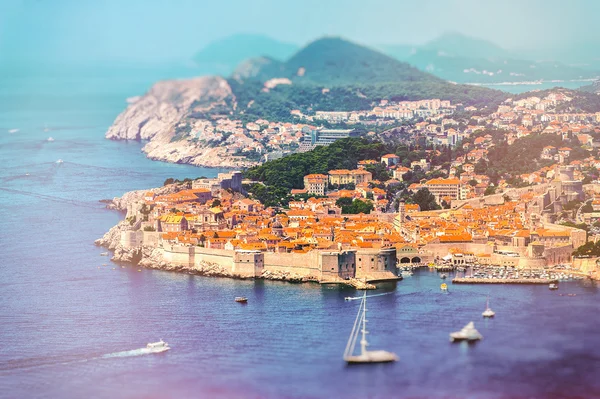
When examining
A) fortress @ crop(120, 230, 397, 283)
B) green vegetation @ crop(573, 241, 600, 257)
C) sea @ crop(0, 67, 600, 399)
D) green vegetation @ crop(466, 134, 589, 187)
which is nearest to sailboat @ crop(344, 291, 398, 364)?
sea @ crop(0, 67, 600, 399)

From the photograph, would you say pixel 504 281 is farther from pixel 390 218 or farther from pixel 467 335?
pixel 390 218

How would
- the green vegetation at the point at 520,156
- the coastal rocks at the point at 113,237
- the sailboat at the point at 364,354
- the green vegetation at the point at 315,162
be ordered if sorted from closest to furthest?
1. the sailboat at the point at 364,354
2. the coastal rocks at the point at 113,237
3. the green vegetation at the point at 520,156
4. the green vegetation at the point at 315,162

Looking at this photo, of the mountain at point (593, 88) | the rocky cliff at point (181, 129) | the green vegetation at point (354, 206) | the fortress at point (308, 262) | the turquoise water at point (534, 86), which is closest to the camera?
the fortress at point (308, 262)

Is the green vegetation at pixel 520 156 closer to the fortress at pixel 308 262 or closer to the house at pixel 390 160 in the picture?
the house at pixel 390 160

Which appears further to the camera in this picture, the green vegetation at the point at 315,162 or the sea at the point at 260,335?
the green vegetation at the point at 315,162

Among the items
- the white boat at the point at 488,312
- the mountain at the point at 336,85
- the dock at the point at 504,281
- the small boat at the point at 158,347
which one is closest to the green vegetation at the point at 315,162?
the mountain at the point at 336,85

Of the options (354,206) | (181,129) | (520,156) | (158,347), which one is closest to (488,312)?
(158,347)

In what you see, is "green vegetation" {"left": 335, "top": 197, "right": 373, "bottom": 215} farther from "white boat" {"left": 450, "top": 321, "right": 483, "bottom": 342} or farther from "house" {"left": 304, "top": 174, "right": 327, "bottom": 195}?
"white boat" {"left": 450, "top": 321, "right": 483, "bottom": 342}
